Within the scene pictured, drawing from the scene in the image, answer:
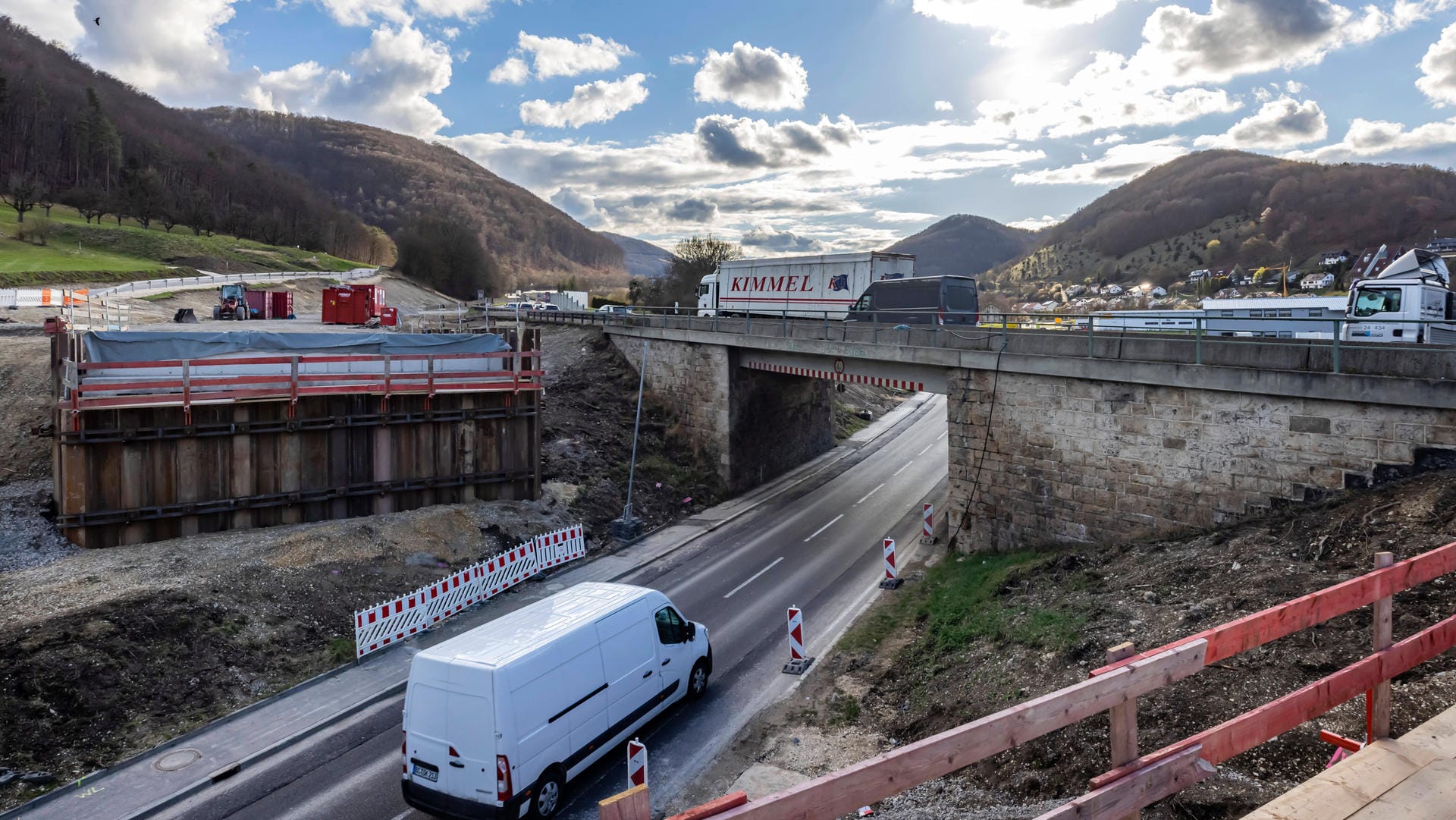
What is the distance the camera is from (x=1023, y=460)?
1925 cm

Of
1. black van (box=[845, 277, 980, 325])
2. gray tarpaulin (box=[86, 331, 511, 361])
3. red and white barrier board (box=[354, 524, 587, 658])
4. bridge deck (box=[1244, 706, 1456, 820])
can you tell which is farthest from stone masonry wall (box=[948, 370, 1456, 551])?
gray tarpaulin (box=[86, 331, 511, 361])

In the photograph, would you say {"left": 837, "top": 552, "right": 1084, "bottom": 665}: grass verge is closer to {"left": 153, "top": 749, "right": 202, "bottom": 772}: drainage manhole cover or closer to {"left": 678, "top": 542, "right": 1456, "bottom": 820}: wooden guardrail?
{"left": 678, "top": 542, "right": 1456, "bottom": 820}: wooden guardrail

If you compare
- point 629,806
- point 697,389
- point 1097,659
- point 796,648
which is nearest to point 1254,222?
→ point 697,389

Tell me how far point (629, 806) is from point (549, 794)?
8.53 meters

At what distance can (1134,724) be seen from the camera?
3.63 m

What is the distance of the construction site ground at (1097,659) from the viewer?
285 inches

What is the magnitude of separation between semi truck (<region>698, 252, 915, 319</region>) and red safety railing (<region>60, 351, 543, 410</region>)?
42.5 ft

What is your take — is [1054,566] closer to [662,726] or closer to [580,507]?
[662,726]

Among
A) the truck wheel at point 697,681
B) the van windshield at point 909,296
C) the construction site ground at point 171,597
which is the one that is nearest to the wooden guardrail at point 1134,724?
the truck wheel at point 697,681

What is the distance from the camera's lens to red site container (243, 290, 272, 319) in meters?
48.2

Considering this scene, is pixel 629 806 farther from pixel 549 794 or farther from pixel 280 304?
pixel 280 304

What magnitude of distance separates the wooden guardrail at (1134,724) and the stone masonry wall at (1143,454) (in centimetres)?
1096

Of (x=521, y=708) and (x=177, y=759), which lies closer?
(x=521, y=708)

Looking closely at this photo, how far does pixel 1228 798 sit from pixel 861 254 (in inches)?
1130
